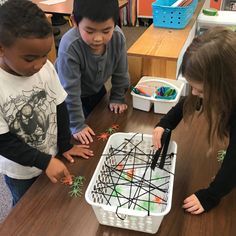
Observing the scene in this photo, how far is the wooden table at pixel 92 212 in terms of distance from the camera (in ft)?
2.26

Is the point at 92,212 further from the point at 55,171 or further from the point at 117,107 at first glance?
the point at 117,107

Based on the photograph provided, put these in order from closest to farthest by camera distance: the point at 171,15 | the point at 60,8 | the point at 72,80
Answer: the point at 72,80, the point at 171,15, the point at 60,8

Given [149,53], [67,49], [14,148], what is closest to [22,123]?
[14,148]

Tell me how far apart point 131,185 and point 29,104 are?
1.20 feet

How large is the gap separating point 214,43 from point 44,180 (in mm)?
590

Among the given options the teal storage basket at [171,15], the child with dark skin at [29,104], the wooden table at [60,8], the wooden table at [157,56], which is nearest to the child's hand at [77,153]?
the child with dark skin at [29,104]

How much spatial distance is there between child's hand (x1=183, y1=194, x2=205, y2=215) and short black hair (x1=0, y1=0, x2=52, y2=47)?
1.78 feet

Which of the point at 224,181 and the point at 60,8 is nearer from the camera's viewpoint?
the point at 224,181

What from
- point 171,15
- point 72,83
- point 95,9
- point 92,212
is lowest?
point 92,212

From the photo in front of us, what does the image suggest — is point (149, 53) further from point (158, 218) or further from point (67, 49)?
point (158, 218)

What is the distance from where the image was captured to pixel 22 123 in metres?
0.81

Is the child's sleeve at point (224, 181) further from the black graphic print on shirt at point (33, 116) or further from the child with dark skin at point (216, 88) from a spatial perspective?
the black graphic print on shirt at point (33, 116)

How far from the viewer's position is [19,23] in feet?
2.13

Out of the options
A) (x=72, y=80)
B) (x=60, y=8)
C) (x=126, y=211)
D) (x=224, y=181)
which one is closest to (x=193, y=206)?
(x=224, y=181)
